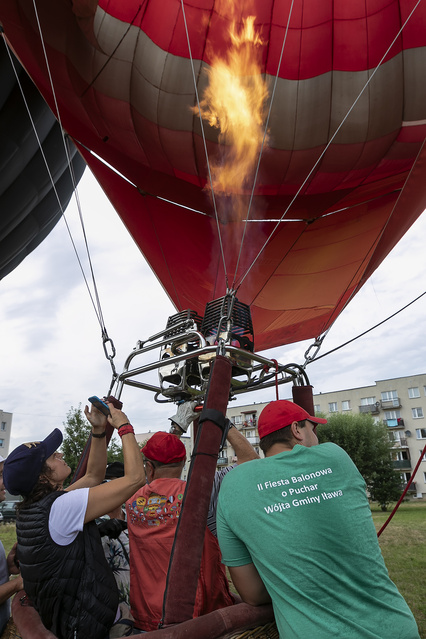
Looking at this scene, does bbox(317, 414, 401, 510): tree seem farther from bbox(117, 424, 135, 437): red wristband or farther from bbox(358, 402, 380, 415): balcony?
bbox(117, 424, 135, 437): red wristband

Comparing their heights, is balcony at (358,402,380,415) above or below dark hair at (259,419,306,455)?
above

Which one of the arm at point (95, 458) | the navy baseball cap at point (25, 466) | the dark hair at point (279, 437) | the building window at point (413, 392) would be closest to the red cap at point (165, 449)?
the arm at point (95, 458)

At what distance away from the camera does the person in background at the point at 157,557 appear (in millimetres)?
1532

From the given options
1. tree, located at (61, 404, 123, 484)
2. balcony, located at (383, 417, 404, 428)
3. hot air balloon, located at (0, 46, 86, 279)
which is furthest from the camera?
balcony, located at (383, 417, 404, 428)

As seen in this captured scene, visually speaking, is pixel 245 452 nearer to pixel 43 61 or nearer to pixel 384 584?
pixel 384 584

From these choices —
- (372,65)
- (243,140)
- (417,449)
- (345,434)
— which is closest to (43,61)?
(243,140)

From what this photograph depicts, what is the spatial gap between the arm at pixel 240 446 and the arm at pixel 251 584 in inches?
20.2

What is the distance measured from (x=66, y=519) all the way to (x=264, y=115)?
11.2 feet

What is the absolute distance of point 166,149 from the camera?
13.9 ft

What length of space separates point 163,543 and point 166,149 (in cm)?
348

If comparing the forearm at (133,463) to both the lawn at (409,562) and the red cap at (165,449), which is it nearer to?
the red cap at (165,449)

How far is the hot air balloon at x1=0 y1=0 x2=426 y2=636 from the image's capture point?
142 inches

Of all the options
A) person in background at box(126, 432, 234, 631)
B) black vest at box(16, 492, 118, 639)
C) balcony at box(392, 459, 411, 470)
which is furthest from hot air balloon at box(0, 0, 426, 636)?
balcony at box(392, 459, 411, 470)

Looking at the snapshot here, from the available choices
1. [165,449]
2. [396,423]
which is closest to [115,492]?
[165,449]
